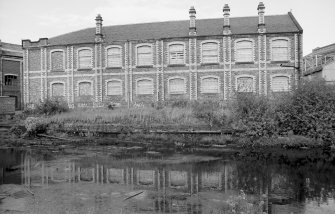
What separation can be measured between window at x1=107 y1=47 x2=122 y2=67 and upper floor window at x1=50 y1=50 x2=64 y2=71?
4.57 meters

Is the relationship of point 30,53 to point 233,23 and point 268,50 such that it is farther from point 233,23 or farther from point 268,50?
point 268,50

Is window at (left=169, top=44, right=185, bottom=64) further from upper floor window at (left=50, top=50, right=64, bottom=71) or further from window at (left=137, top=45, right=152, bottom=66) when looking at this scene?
upper floor window at (left=50, top=50, right=64, bottom=71)

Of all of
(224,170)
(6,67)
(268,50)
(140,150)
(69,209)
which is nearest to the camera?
(69,209)

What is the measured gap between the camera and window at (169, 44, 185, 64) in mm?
28125

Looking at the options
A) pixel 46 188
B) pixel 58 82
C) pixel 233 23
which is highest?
pixel 233 23

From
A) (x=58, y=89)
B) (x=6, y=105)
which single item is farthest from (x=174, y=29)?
(x=6, y=105)

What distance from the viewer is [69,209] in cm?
682

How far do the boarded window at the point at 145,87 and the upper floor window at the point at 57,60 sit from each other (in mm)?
7615

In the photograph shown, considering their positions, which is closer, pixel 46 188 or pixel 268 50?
pixel 46 188

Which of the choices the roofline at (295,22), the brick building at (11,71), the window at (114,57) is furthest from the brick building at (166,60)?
the brick building at (11,71)

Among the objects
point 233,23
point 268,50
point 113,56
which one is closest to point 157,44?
point 113,56

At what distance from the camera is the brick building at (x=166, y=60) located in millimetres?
26734

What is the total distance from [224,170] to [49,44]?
24764 mm

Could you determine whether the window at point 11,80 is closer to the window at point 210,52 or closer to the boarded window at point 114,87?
the boarded window at point 114,87
